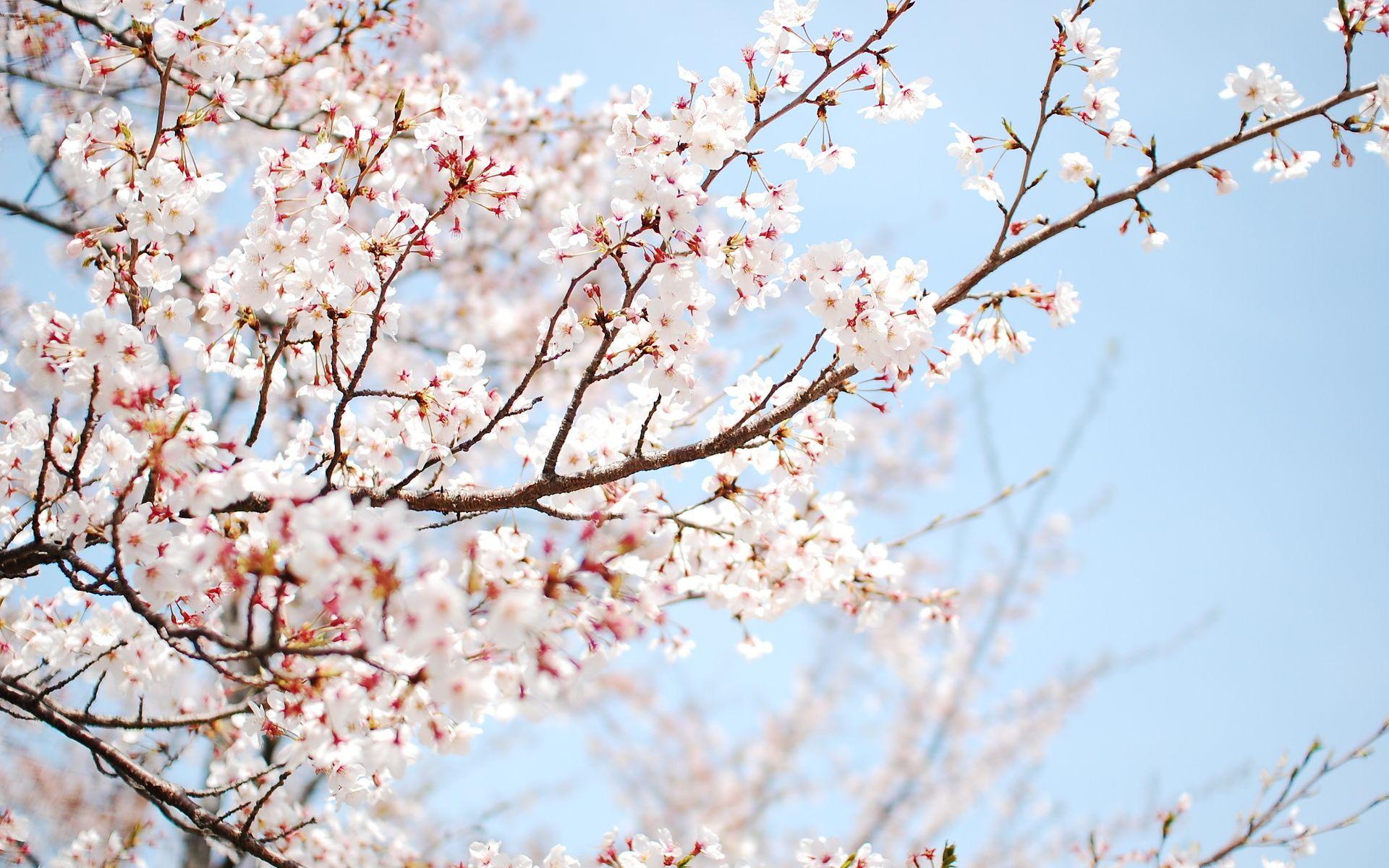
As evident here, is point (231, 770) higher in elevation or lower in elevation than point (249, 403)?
lower

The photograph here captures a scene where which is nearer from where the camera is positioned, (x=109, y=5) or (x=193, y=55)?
(x=109, y=5)

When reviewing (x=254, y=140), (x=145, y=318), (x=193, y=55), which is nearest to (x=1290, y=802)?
(x=145, y=318)

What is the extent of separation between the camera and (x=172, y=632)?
163cm

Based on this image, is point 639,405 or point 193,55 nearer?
point 193,55

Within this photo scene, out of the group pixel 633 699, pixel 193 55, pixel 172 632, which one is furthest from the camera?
pixel 633 699

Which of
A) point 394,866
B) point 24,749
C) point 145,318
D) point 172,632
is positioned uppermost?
point 24,749

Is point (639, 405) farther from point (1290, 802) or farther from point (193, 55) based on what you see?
point (1290, 802)

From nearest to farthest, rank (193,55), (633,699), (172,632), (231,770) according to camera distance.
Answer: (172,632) → (193,55) → (231,770) → (633,699)

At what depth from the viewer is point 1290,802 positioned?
3.16m

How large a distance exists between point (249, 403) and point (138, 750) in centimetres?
354

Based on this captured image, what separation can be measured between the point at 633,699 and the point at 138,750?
8615 mm

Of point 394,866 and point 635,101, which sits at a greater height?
point 635,101

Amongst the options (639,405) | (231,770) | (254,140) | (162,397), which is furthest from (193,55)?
(254,140)

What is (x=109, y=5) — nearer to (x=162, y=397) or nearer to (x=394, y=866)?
(x=162, y=397)
